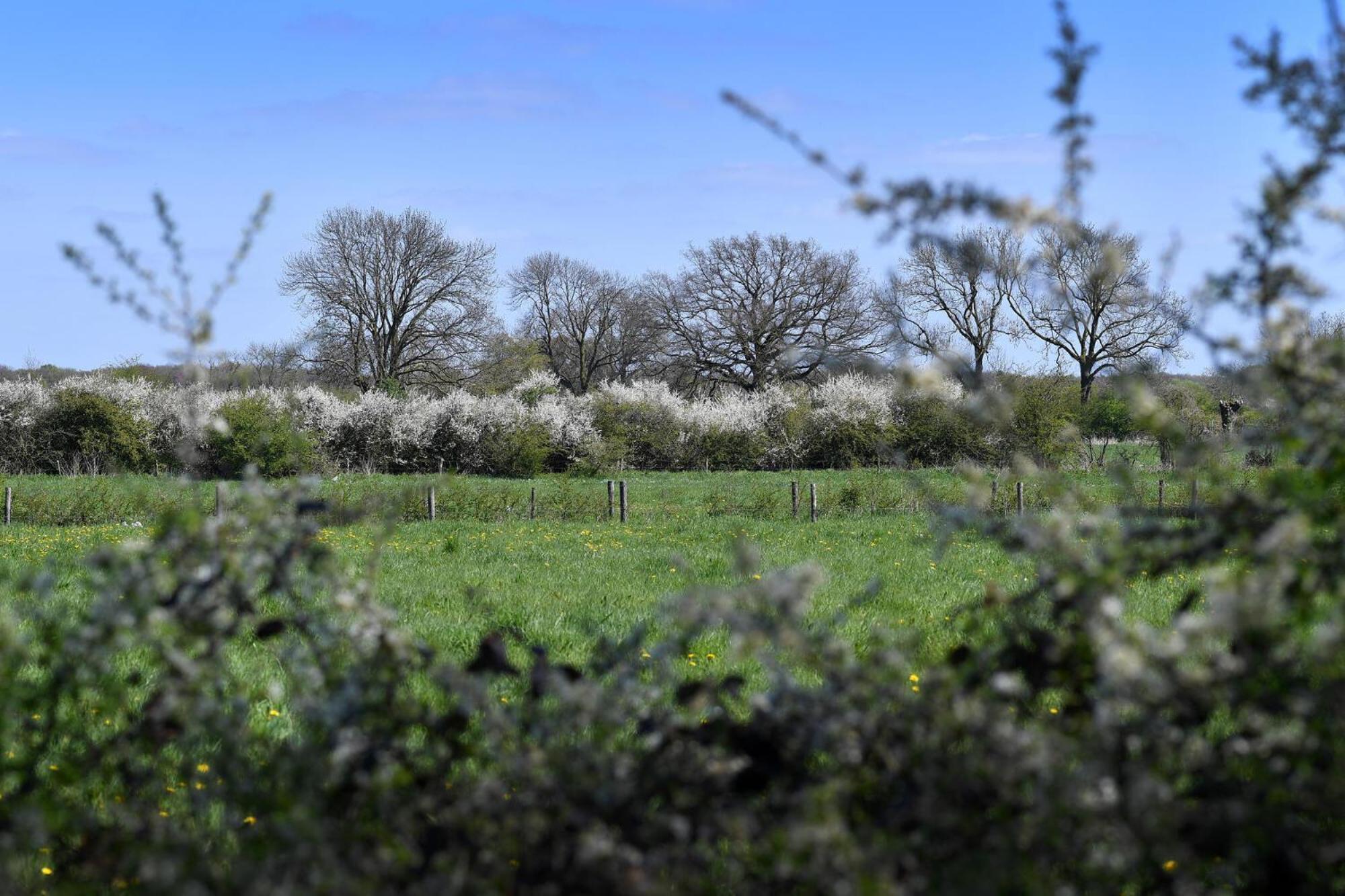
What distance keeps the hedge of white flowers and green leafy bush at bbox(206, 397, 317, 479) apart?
2.48 ft

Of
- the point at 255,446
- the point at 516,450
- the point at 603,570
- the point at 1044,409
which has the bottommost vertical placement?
the point at 603,570

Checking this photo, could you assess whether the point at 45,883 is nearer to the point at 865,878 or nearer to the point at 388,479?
the point at 865,878

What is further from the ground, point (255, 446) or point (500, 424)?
point (500, 424)

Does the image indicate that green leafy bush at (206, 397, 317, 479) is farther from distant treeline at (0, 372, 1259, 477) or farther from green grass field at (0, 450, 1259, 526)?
green grass field at (0, 450, 1259, 526)

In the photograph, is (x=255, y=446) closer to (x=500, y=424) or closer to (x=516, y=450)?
(x=516, y=450)

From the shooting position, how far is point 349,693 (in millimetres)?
2332

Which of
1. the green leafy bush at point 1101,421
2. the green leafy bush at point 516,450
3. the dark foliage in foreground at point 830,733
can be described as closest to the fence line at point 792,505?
the green leafy bush at point 516,450

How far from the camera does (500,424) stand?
38.4 meters

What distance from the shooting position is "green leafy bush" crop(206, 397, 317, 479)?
105 feet

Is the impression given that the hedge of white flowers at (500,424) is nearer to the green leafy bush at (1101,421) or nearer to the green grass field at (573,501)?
the green leafy bush at (1101,421)

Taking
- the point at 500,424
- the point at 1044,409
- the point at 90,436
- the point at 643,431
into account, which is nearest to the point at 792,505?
the point at 1044,409

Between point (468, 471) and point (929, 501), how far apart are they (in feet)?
119

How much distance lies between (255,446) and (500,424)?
9627 mm

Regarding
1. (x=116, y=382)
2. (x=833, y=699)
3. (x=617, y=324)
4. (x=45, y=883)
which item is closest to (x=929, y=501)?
(x=833, y=699)
